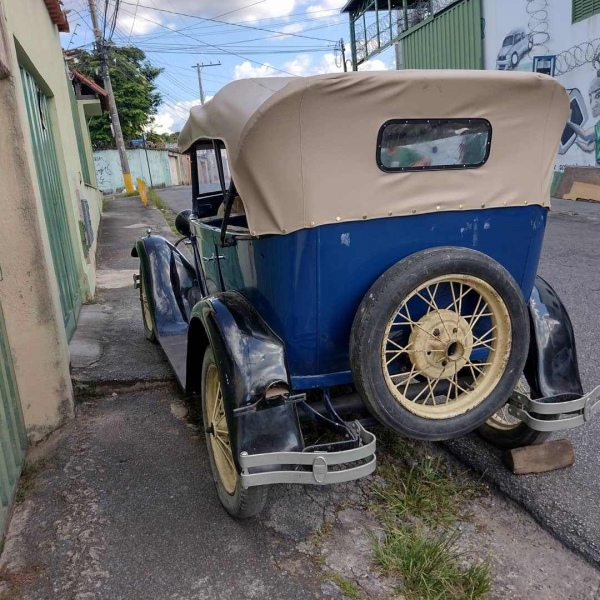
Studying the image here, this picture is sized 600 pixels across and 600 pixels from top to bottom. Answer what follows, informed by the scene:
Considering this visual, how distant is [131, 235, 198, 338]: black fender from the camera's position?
4.21 metres

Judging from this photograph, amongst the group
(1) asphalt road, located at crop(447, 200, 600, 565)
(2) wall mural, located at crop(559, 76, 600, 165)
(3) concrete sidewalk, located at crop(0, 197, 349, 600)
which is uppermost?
(2) wall mural, located at crop(559, 76, 600, 165)

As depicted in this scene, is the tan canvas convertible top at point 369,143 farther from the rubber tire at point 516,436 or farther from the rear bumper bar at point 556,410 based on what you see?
the rubber tire at point 516,436

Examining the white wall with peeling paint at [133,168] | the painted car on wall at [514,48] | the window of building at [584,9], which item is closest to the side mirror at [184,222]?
the window of building at [584,9]

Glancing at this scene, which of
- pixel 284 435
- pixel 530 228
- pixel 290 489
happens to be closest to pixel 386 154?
pixel 530 228

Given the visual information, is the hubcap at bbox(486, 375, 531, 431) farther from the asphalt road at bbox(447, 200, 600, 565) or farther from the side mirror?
the side mirror

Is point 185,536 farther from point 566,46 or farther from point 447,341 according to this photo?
point 566,46

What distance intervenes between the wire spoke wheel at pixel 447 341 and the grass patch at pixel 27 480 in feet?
6.15

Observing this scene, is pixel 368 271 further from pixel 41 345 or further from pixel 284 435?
pixel 41 345

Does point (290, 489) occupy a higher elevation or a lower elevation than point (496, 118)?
lower

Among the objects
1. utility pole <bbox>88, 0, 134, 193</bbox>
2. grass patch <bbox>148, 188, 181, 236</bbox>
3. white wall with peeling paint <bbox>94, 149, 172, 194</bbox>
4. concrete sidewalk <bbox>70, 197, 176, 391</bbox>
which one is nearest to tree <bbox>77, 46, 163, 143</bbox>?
white wall with peeling paint <bbox>94, 149, 172, 194</bbox>

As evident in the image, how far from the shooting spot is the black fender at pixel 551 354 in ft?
8.51

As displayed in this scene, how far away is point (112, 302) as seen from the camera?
6.15 m

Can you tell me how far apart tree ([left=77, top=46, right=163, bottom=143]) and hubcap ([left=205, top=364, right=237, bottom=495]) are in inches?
1184

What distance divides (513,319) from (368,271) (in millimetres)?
615
